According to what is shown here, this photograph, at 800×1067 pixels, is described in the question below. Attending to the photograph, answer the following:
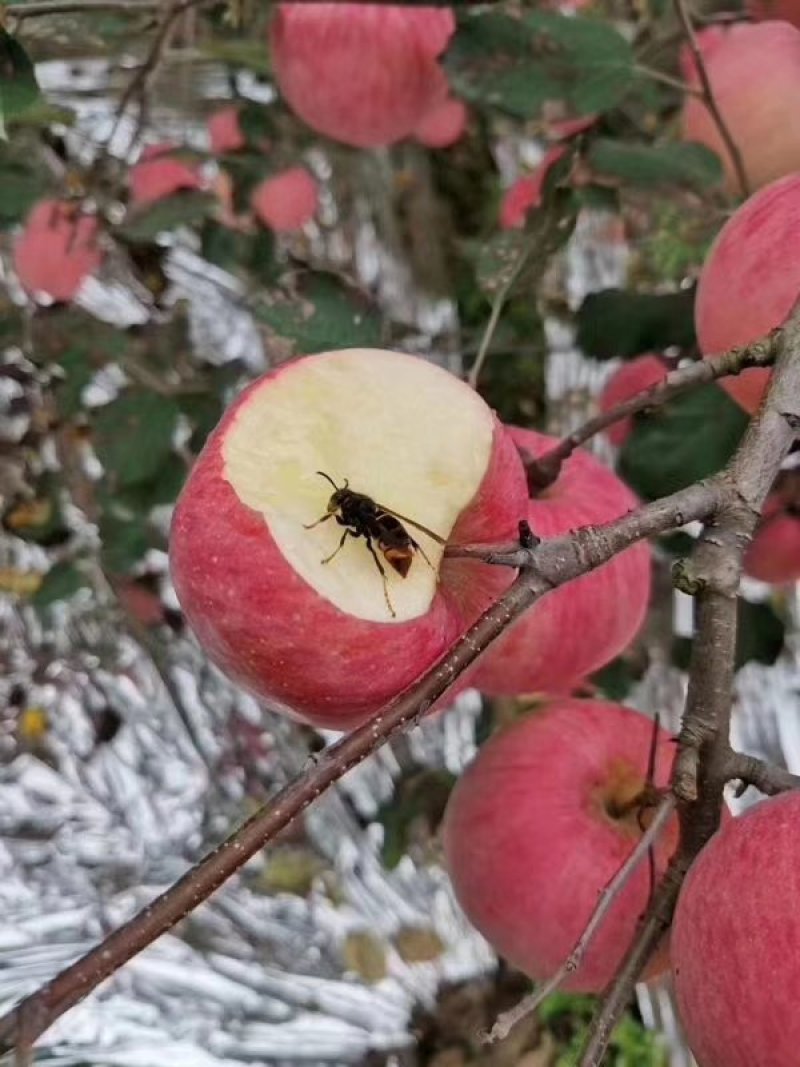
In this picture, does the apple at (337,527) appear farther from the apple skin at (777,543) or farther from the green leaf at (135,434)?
the green leaf at (135,434)

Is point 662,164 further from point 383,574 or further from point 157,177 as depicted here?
point 157,177

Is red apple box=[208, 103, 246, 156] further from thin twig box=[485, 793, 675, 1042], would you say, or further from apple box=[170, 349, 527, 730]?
thin twig box=[485, 793, 675, 1042]

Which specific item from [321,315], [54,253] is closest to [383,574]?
[321,315]

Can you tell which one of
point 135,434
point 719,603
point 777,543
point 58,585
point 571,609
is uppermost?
point 719,603

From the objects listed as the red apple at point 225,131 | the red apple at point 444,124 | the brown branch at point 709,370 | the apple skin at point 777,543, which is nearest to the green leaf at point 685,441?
the apple skin at point 777,543

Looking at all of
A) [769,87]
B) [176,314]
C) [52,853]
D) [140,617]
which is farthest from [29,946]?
[769,87]
